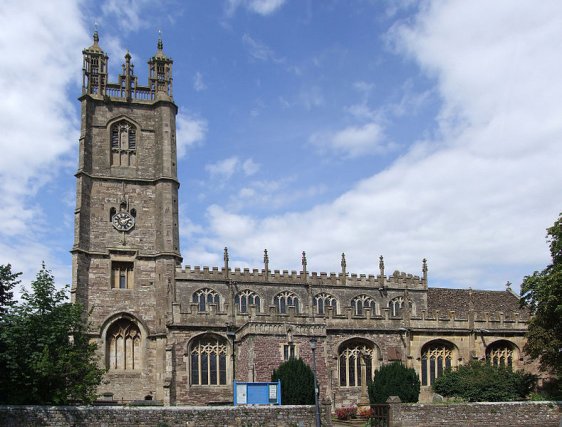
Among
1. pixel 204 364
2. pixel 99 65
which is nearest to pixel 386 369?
pixel 204 364

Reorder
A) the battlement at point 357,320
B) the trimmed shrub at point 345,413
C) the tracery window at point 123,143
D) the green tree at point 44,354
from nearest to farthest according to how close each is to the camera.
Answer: the green tree at point 44,354
the trimmed shrub at point 345,413
the battlement at point 357,320
the tracery window at point 123,143

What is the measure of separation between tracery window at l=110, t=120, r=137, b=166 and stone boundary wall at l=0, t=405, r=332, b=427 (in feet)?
87.9

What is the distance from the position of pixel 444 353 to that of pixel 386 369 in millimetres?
9102

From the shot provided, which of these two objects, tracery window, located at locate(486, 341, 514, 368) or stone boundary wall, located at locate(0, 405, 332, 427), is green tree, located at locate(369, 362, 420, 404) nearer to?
stone boundary wall, located at locate(0, 405, 332, 427)

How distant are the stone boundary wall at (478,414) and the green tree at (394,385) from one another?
21.2 feet

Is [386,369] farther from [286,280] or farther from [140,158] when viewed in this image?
[140,158]

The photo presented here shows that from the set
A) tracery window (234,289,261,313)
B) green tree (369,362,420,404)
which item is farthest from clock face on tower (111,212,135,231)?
green tree (369,362,420,404)

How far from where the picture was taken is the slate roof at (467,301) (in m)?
54.5

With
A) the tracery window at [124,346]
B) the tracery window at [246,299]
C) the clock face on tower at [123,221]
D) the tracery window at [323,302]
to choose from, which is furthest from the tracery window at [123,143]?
the tracery window at [323,302]

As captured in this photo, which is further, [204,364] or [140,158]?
[140,158]

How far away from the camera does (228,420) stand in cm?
2858

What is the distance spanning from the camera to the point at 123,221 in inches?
1982

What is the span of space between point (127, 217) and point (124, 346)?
846cm

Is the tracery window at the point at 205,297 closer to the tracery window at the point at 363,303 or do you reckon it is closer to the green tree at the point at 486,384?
the tracery window at the point at 363,303
